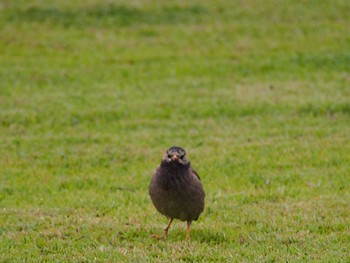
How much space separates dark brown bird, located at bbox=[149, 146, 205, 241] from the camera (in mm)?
8672

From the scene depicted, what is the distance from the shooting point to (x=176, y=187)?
8.68 m

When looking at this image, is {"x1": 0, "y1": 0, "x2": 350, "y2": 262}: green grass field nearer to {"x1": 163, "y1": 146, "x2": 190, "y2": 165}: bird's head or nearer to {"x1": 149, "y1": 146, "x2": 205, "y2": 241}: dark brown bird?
{"x1": 149, "y1": 146, "x2": 205, "y2": 241}: dark brown bird

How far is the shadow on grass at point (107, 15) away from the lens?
80.4ft

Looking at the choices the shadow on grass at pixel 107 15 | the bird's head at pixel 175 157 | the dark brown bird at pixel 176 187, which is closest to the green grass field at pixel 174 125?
the shadow on grass at pixel 107 15

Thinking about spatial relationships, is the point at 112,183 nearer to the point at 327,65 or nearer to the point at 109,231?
the point at 109,231

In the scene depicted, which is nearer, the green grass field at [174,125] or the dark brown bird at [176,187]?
the dark brown bird at [176,187]

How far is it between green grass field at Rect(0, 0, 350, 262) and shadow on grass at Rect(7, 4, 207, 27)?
0.21ft

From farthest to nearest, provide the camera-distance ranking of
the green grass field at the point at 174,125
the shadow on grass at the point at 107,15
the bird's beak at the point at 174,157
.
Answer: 1. the shadow on grass at the point at 107,15
2. the green grass field at the point at 174,125
3. the bird's beak at the point at 174,157

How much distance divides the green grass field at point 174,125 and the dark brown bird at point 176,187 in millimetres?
376

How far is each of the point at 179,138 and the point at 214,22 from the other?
1083cm

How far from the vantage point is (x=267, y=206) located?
1025 centimetres

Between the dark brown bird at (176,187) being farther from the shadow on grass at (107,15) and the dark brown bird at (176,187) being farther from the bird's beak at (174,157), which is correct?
the shadow on grass at (107,15)

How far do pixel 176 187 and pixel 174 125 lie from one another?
6551 millimetres

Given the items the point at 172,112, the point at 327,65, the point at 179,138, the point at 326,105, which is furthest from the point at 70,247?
the point at 327,65
